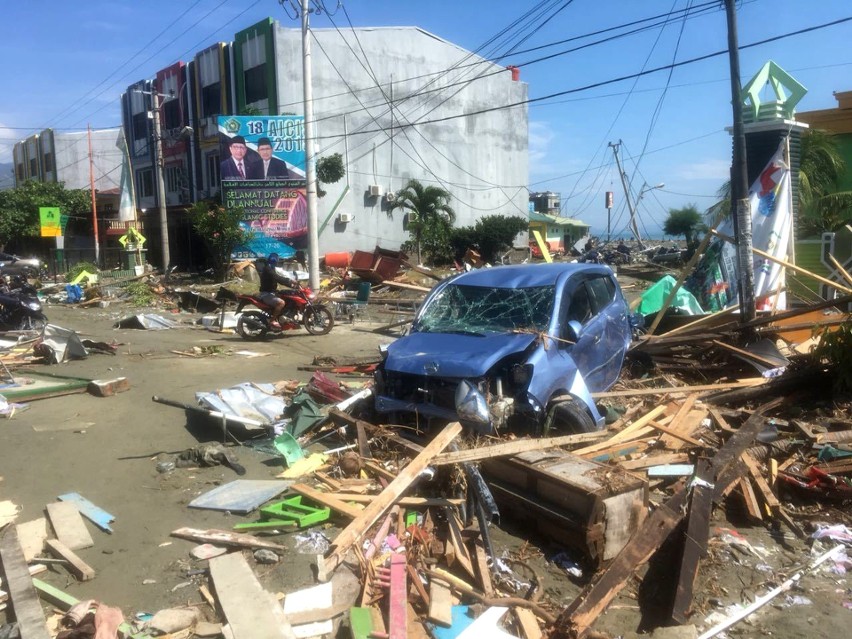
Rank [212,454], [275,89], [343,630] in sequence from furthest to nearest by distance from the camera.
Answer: [275,89], [212,454], [343,630]

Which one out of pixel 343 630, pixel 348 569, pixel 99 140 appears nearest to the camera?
pixel 343 630

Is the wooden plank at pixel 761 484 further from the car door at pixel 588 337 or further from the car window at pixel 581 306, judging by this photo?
the car window at pixel 581 306

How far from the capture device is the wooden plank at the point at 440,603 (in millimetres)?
3920

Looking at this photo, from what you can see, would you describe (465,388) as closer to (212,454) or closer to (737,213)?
(212,454)

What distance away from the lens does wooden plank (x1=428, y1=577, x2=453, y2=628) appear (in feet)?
12.9

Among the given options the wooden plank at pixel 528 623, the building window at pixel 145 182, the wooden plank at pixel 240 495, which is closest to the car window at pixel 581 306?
the wooden plank at pixel 240 495

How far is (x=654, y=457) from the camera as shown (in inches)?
231

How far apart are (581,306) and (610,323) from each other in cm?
78

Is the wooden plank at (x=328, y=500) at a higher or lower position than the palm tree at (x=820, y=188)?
lower

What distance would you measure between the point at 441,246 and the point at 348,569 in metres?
29.5

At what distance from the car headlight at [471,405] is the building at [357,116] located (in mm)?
26562

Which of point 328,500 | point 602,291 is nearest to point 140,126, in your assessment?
point 602,291

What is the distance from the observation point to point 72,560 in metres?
4.52

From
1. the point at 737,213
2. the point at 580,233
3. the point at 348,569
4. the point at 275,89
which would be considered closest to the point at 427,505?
the point at 348,569
